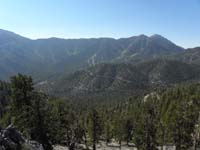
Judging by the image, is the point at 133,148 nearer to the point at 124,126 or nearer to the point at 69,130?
the point at 124,126

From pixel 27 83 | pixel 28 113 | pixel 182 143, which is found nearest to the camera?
pixel 28 113

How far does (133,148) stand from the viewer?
11194cm

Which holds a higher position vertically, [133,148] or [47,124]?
[47,124]

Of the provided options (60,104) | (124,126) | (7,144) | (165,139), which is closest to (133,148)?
(124,126)

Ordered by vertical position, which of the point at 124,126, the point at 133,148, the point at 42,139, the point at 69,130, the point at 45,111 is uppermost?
the point at 45,111

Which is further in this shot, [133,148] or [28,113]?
[133,148]

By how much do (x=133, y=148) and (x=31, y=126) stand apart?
67.1 m

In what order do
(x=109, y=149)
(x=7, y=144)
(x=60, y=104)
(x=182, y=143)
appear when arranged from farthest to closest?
(x=109, y=149)
(x=60, y=104)
(x=182, y=143)
(x=7, y=144)

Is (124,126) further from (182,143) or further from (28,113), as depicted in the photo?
(28,113)

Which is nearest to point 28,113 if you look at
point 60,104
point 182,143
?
point 60,104

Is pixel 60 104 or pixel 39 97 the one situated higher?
pixel 39 97

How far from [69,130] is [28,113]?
2798 centimetres

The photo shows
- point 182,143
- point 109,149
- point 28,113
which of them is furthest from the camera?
point 109,149

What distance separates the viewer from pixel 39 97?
175 feet
